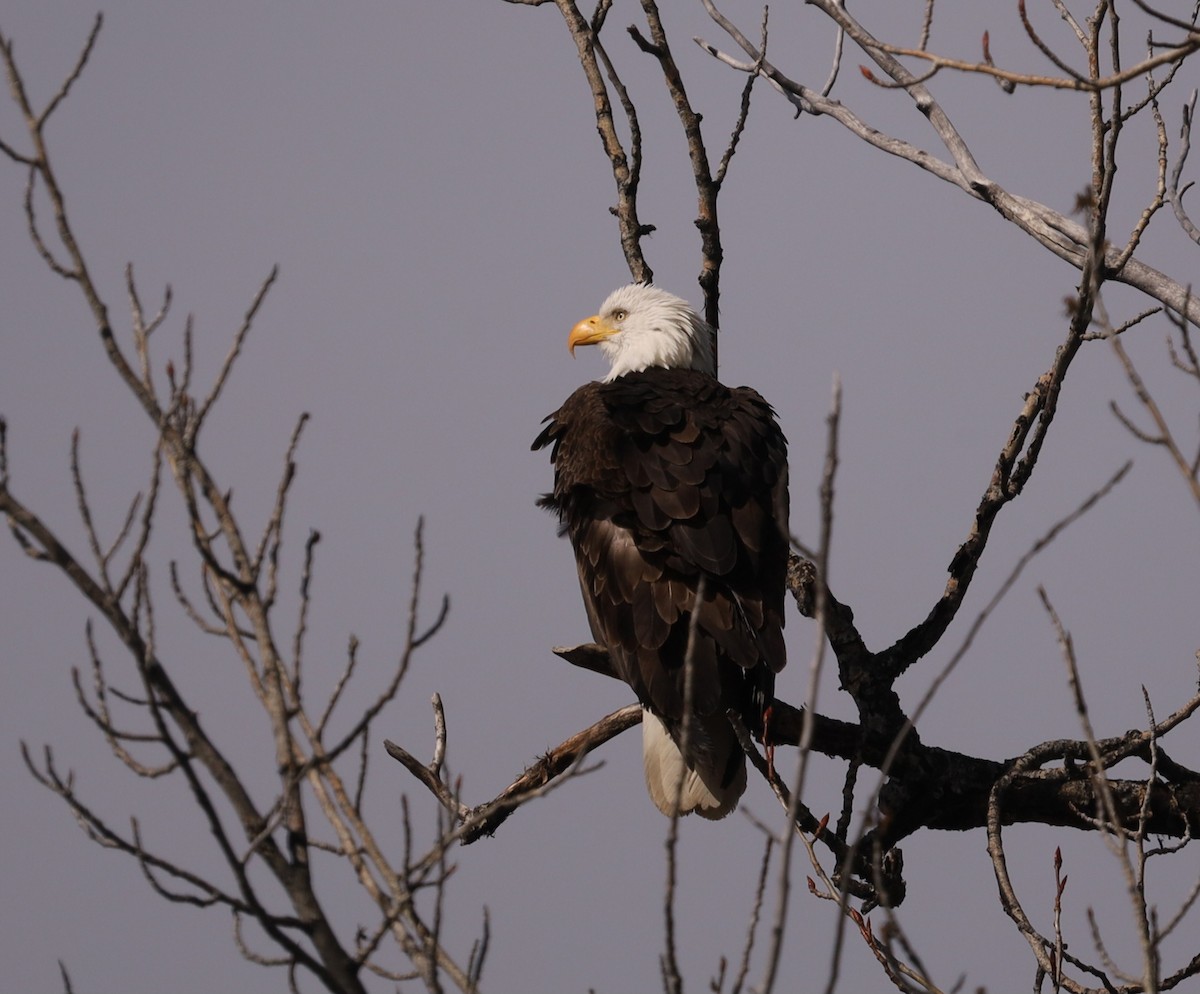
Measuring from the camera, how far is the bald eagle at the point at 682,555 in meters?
4.45

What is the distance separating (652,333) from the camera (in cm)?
652

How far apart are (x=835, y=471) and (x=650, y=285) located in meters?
4.79

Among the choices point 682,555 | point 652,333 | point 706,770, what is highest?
point 652,333

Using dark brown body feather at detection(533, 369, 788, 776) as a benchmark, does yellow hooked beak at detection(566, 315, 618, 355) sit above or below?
above

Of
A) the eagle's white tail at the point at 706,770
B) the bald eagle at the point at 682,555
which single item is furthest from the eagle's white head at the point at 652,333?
the eagle's white tail at the point at 706,770

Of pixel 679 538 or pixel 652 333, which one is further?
pixel 652 333

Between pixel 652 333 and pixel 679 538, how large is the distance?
2.11 m

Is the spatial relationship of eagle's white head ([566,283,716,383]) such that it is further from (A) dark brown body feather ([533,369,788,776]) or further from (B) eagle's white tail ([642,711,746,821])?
(B) eagle's white tail ([642,711,746,821])

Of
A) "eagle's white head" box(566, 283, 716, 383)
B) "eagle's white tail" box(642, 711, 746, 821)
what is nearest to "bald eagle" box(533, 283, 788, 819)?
"eagle's white tail" box(642, 711, 746, 821)

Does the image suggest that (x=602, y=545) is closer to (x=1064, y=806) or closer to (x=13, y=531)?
(x=1064, y=806)

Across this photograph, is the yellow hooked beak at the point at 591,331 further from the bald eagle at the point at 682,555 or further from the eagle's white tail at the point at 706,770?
the eagle's white tail at the point at 706,770

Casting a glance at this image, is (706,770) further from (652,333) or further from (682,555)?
(652,333)

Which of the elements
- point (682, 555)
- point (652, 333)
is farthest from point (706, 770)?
point (652, 333)

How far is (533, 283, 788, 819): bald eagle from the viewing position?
445cm
